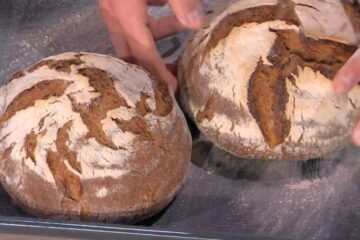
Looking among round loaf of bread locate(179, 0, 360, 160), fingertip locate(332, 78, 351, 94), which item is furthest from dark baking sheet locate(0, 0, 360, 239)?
fingertip locate(332, 78, 351, 94)

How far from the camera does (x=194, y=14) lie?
1.04 meters

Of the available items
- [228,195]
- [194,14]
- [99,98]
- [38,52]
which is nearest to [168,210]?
[228,195]

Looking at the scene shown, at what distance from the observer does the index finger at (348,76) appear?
994mm

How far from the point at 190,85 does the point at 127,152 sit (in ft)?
0.72

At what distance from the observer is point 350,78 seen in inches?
39.8

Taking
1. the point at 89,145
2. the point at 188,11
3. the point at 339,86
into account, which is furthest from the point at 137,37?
the point at 339,86

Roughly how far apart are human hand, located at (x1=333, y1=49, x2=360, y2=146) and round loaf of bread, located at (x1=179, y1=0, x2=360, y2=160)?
2cm

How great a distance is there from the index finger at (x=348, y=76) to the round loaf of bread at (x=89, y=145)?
28 centimetres

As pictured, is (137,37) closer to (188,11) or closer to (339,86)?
(188,11)

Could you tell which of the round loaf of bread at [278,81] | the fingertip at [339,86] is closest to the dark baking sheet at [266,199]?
the round loaf of bread at [278,81]

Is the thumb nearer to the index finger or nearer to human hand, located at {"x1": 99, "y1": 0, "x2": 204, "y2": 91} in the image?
human hand, located at {"x1": 99, "y1": 0, "x2": 204, "y2": 91}

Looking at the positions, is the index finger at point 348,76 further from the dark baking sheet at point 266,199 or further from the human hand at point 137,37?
the human hand at point 137,37

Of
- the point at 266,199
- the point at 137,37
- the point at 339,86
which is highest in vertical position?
the point at 137,37

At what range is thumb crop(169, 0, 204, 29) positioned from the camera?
1.03 m
